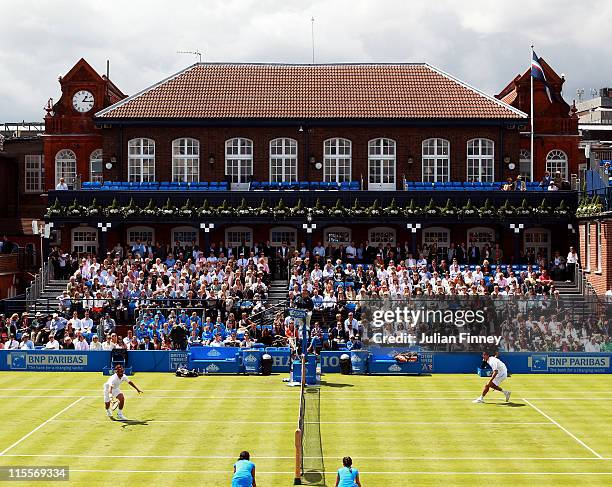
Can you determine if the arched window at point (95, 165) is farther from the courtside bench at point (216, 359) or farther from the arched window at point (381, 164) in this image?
the courtside bench at point (216, 359)

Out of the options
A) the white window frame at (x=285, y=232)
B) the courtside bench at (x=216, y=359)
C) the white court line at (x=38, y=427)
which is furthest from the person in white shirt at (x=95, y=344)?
the white window frame at (x=285, y=232)

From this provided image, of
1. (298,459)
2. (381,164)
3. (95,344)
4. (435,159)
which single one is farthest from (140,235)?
(298,459)

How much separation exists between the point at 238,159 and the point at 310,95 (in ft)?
18.0

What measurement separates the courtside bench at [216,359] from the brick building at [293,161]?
609 inches

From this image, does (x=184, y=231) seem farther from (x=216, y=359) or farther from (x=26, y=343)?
(x=216, y=359)

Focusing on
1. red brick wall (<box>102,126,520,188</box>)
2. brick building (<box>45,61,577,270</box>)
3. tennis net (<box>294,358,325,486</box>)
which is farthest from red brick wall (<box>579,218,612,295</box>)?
tennis net (<box>294,358,325,486</box>)

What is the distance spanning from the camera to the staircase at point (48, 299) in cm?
4531

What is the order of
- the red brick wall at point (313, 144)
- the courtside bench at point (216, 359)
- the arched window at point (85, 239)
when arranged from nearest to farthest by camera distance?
the courtside bench at point (216, 359)
the arched window at point (85, 239)
the red brick wall at point (313, 144)

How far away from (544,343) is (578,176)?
776 inches

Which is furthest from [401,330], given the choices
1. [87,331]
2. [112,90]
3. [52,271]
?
[112,90]

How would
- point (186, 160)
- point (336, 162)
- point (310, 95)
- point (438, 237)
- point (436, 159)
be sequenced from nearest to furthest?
point (438, 237)
point (336, 162)
point (436, 159)
point (186, 160)
point (310, 95)

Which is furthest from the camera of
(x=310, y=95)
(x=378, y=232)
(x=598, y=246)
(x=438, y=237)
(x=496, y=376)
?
(x=310, y=95)

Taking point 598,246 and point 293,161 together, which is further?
point 293,161

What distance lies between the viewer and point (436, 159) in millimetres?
56875
